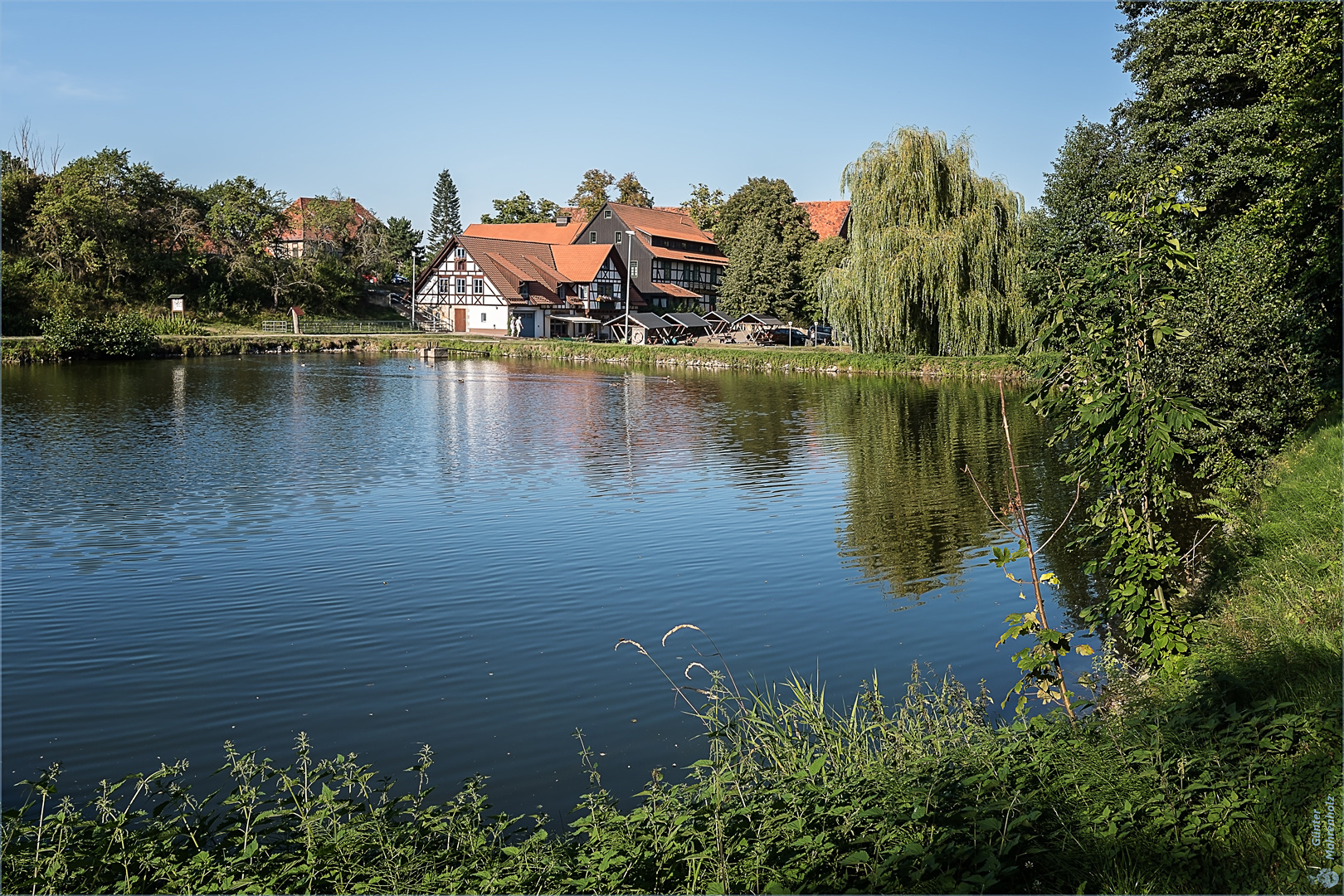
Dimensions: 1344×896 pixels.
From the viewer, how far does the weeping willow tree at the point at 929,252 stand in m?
41.4

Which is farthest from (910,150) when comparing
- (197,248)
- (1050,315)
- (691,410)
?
(197,248)

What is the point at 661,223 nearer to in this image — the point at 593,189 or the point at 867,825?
the point at 593,189

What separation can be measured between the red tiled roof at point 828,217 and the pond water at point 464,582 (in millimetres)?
63381

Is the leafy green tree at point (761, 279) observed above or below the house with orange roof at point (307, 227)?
below

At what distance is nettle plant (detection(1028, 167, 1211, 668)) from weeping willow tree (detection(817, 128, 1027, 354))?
3432 cm

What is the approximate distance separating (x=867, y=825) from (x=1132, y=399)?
12.7ft

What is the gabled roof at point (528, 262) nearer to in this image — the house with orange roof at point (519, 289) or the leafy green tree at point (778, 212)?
the house with orange roof at point (519, 289)

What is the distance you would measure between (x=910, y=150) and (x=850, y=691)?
37067 mm

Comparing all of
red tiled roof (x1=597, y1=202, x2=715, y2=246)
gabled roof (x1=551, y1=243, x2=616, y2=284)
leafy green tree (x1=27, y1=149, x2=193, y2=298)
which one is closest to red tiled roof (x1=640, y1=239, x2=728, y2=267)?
red tiled roof (x1=597, y1=202, x2=715, y2=246)

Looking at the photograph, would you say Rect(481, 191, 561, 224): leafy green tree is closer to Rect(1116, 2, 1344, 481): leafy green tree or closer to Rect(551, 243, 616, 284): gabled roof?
Rect(551, 243, 616, 284): gabled roof

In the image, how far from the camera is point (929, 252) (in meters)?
41.2

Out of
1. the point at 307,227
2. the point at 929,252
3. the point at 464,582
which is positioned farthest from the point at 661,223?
the point at 464,582

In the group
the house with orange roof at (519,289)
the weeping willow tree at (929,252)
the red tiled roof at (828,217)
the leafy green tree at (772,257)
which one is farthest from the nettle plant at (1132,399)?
the red tiled roof at (828,217)

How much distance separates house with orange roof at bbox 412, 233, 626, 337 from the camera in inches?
2810
